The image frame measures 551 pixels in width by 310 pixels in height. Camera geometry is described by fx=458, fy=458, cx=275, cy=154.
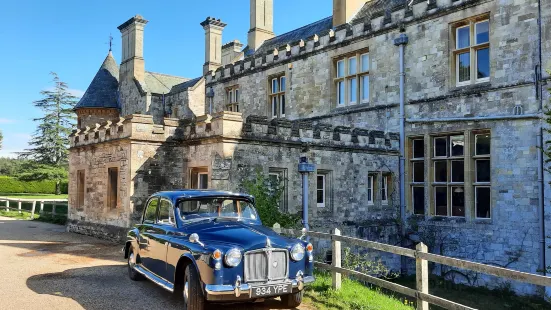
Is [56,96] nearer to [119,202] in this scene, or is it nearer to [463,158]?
[119,202]

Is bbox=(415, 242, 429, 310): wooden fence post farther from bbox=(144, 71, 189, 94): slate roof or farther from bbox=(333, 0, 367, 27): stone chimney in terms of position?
bbox=(144, 71, 189, 94): slate roof

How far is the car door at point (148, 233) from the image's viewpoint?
7.77 metres

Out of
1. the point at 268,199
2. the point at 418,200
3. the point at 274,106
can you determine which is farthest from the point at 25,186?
the point at 418,200

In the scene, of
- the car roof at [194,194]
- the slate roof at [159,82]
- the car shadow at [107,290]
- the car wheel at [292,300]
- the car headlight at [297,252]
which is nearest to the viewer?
the car headlight at [297,252]

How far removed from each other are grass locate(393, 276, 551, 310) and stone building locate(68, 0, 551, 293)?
0.34 meters

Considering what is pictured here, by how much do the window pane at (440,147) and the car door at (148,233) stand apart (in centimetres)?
1034

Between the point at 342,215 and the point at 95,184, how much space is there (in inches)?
345

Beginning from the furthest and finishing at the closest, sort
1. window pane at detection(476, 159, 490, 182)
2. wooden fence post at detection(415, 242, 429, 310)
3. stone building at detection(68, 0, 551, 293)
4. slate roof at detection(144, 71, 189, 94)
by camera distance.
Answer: slate roof at detection(144, 71, 189, 94), window pane at detection(476, 159, 490, 182), stone building at detection(68, 0, 551, 293), wooden fence post at detection(415, 242, 429, 310)

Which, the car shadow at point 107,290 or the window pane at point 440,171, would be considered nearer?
the car shadow at point 107,290

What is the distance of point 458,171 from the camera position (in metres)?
14.6

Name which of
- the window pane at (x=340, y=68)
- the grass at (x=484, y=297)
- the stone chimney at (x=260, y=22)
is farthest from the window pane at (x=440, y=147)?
the stone chimney at (x=260, y=22)

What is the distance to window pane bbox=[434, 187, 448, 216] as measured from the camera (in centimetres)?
1484

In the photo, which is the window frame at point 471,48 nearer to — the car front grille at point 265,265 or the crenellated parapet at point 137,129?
the crenellated parapet at point 137,129

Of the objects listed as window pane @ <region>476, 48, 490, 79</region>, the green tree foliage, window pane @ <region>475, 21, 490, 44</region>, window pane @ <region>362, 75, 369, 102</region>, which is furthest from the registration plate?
window pane @ <region>362, 75, 369, 102</region>
